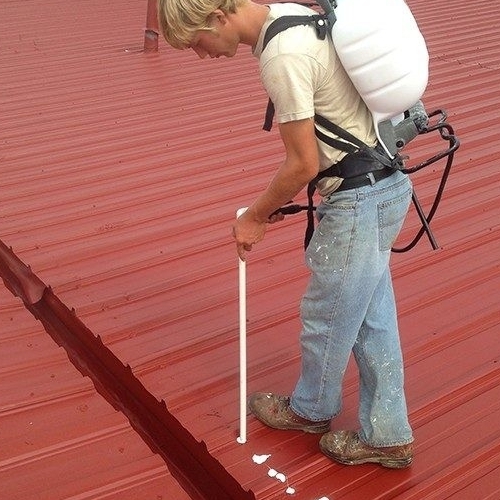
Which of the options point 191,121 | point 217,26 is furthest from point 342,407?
point 191,121

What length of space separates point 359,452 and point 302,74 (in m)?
1.18

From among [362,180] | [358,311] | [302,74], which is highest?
[302,74]

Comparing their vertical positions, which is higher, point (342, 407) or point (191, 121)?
point (342, 407)

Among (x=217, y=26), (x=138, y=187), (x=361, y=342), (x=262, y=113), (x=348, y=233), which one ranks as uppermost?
(x=217, y=26)

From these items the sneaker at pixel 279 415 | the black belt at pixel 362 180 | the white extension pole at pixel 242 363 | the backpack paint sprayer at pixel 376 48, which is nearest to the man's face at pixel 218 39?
the backpack paint sprayer at pixel 376 48

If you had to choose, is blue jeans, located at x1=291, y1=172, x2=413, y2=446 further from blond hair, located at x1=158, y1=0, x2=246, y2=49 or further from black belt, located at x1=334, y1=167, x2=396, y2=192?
blond hair, located at x1=158, y1=0, x2=246, y2=49

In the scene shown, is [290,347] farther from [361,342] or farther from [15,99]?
[15,99]

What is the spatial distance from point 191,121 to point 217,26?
3.65 m

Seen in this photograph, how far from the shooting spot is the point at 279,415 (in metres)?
2.48

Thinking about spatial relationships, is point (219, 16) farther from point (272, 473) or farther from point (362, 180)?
point (272, 473)

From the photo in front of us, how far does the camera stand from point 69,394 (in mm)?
2643

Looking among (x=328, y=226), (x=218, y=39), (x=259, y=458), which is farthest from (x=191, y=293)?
(x=218, y=39)

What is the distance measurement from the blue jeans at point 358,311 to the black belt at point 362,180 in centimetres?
1

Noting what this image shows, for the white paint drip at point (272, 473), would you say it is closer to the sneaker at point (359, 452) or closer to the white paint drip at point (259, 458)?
the white paint drip at point (259, 458)
